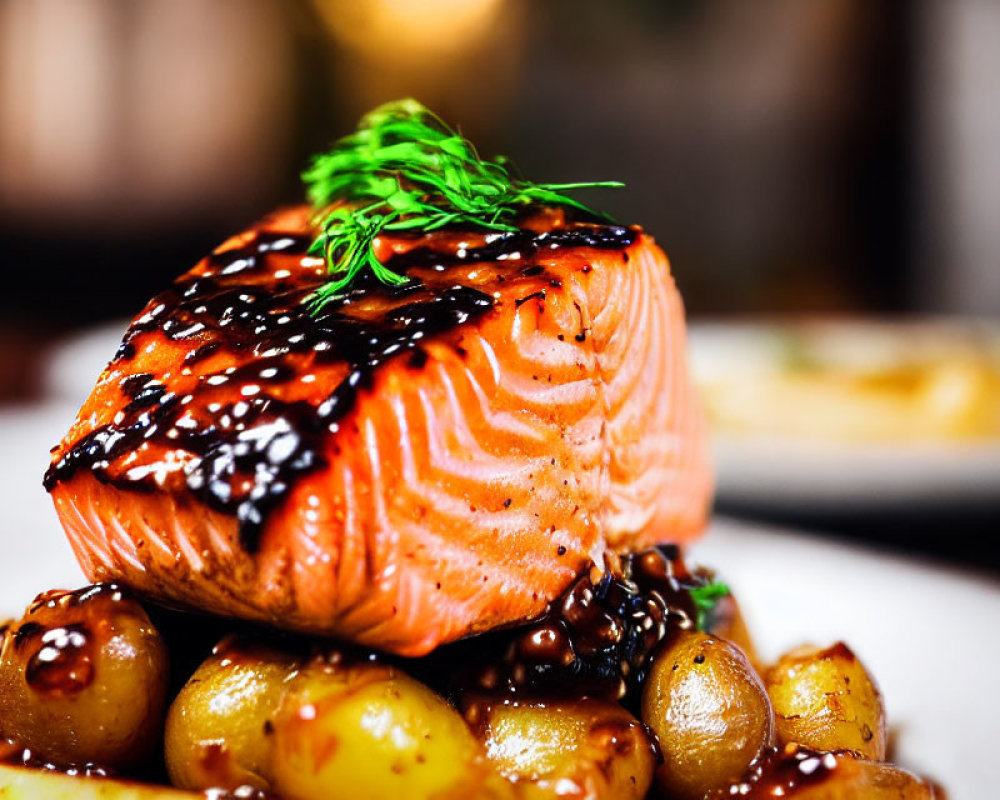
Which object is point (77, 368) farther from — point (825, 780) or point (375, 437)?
point (825, 780)

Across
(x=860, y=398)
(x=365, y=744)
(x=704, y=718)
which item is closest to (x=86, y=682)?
(x=365, y=744)

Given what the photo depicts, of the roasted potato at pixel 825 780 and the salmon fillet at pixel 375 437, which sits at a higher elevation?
the salmon fillet at pixel 375 437

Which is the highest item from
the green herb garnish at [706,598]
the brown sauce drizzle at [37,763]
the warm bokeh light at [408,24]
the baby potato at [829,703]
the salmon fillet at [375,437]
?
the warm bokeh light at [408,24]

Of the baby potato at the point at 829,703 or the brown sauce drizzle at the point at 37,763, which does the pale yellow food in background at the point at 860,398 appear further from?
the brown sauce drizzle at the point at 37,763

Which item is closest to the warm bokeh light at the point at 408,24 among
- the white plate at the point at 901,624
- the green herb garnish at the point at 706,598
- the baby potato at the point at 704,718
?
the white plate at the point at 901,624

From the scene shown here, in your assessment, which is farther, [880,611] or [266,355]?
[880,611]

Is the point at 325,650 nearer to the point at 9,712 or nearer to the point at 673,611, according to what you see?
the point at 9,712
